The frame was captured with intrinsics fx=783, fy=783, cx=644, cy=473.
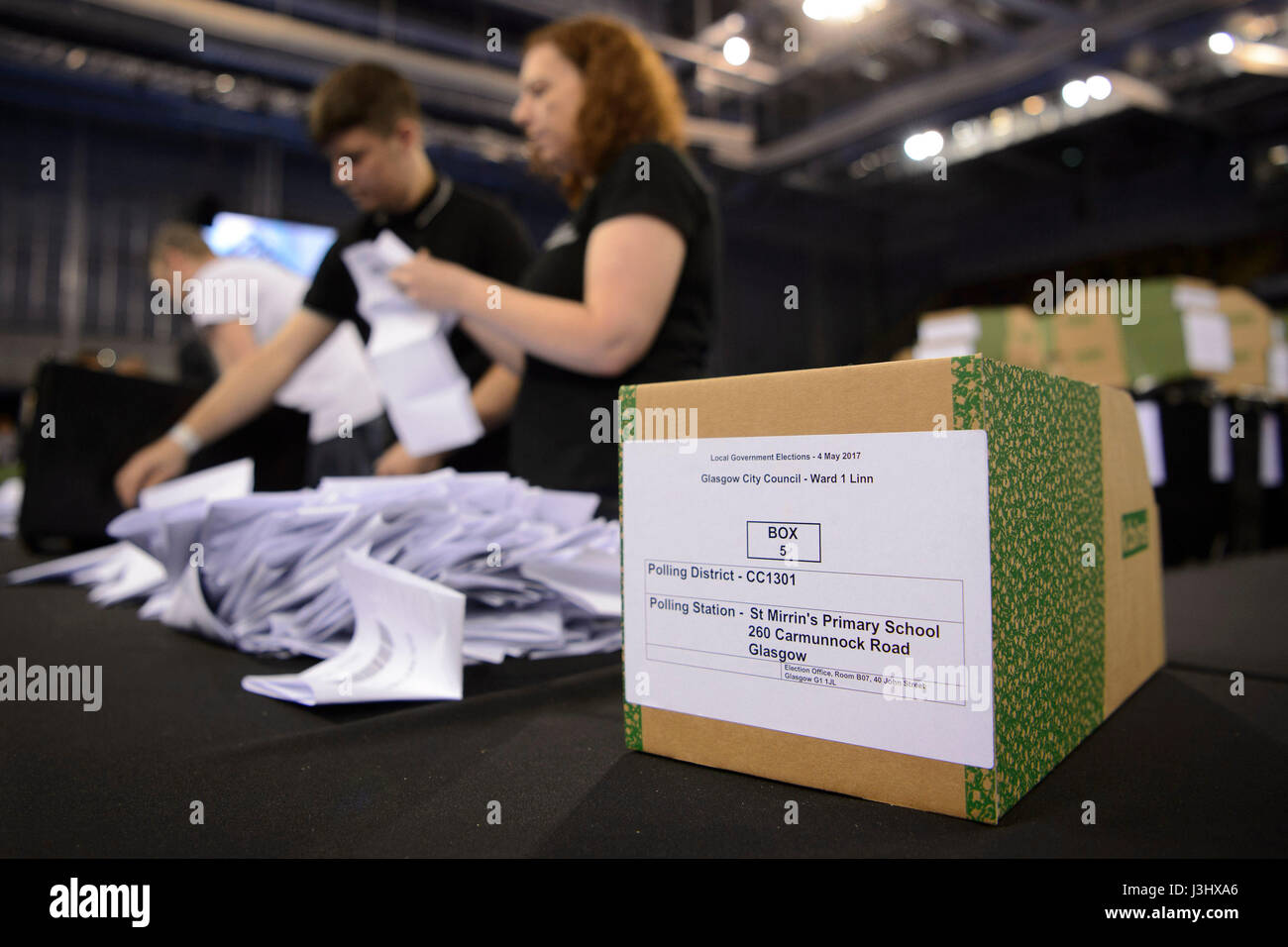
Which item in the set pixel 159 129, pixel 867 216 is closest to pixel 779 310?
pixel 867 216

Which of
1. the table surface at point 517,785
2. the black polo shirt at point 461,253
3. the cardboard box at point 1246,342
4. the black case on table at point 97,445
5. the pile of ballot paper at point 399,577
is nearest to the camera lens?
the table surface at point 517,785

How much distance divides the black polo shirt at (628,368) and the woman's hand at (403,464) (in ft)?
0.75

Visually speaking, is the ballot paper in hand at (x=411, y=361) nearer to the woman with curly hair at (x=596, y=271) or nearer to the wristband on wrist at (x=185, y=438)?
the woman with curly hair at (x=596, y=271)

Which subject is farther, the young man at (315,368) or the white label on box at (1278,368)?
the white label on box at (1278,368)

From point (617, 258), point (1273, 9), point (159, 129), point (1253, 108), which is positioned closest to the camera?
point (617, 258)

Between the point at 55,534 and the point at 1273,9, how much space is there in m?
5.00

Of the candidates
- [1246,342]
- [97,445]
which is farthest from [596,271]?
[1246,342]

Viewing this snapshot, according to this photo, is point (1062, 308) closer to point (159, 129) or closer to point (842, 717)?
point (842, 717)

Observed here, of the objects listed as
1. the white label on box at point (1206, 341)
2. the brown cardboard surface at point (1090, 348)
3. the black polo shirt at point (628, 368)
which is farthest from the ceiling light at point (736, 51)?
the black polo shirt at point (628, 368)

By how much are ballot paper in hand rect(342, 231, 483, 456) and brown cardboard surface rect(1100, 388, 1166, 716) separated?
0.61 m

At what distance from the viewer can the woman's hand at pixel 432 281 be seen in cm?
82

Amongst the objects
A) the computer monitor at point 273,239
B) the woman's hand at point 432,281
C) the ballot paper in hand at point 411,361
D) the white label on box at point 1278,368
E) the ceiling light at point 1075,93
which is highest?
the ceiling light at point 1075,93

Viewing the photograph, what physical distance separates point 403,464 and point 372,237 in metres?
0.42
